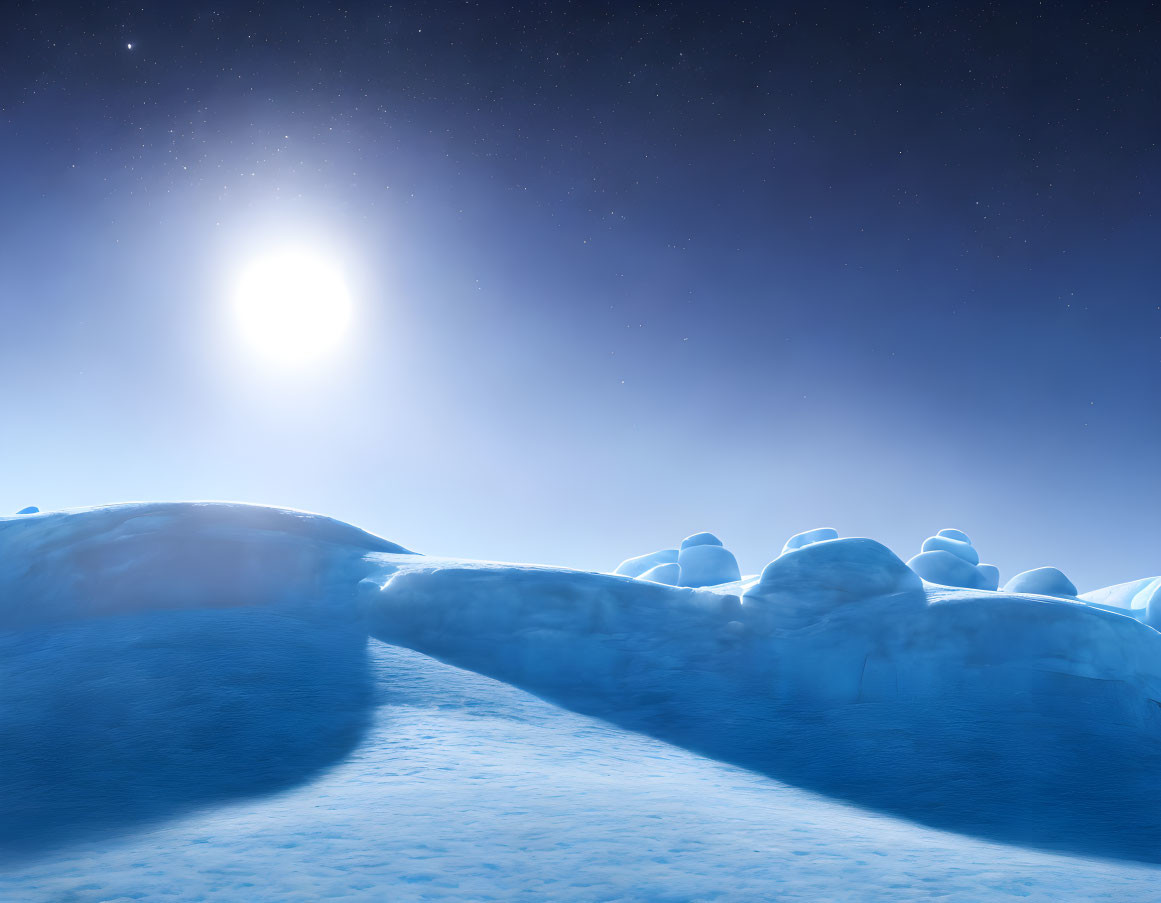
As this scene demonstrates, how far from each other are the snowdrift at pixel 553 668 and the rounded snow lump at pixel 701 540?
39.5 feet

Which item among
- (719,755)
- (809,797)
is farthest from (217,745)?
(809,797)

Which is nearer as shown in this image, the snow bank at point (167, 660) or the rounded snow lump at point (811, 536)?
the snow bank at point (167, 660)

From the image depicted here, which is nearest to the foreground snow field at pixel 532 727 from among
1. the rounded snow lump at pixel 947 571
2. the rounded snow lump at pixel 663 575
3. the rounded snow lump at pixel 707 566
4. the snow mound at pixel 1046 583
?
the rounded snow lump at pixel 663 575

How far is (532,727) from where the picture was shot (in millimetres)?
6445

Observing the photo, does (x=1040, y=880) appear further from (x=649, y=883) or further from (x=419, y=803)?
(x=419, y=803)

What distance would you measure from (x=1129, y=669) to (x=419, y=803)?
882cm

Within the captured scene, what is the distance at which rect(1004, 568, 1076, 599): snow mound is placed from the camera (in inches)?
763

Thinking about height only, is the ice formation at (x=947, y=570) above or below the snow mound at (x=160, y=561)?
above

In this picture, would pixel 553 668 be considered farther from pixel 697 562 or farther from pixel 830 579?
pixel 697 562

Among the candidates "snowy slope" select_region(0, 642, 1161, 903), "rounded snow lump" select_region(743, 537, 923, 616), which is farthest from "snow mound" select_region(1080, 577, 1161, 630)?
"snowy slope" select_region(0, 642, 1161, 903)

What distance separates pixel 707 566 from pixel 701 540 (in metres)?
1.72

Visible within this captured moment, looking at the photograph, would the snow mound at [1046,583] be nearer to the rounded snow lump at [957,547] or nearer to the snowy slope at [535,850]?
the rounded snow lump at [957,547]

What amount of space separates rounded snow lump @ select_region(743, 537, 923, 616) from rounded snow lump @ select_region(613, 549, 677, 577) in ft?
38.9

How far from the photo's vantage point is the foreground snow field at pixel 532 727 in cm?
360
